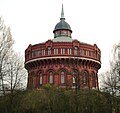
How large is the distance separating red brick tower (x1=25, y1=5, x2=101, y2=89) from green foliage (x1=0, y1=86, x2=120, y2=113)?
35.3ft

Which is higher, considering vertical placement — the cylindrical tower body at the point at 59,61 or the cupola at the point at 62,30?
the cupola at the point at 62,30

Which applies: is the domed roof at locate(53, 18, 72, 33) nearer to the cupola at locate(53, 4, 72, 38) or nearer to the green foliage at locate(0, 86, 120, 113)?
the cupola at locate(53, 4, 72, 38)

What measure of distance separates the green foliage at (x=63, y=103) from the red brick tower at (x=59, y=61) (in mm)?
10756

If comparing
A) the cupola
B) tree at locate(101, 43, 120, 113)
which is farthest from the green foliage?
the cupola

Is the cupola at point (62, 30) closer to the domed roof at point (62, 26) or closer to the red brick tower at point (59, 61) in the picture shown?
the domed roof at point (62, 26)

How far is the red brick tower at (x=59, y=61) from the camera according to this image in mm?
47375

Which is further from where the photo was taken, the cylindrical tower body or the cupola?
the cupola

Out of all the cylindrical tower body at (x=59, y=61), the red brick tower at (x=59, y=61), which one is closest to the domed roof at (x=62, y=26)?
the red brick tower at (x=59, y=61)

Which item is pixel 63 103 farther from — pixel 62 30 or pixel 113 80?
pixel 62 30

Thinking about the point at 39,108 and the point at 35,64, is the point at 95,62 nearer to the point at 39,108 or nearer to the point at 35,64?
the point at 35,64

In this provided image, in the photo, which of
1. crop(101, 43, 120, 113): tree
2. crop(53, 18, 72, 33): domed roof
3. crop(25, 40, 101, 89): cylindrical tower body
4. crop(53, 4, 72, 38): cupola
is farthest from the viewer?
crop(53, 18, 72, 33): domed roof

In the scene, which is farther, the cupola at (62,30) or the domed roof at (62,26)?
the domed roof at (62,26)

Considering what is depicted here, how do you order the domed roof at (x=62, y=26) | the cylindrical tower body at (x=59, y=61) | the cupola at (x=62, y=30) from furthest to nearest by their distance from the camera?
1. the domed roof at (x=62, y=26)
2. the cupola at (x=62, y=30)
3. the cylindrical tower body at (x=59, y=61)

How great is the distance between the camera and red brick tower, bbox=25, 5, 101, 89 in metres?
47.4
